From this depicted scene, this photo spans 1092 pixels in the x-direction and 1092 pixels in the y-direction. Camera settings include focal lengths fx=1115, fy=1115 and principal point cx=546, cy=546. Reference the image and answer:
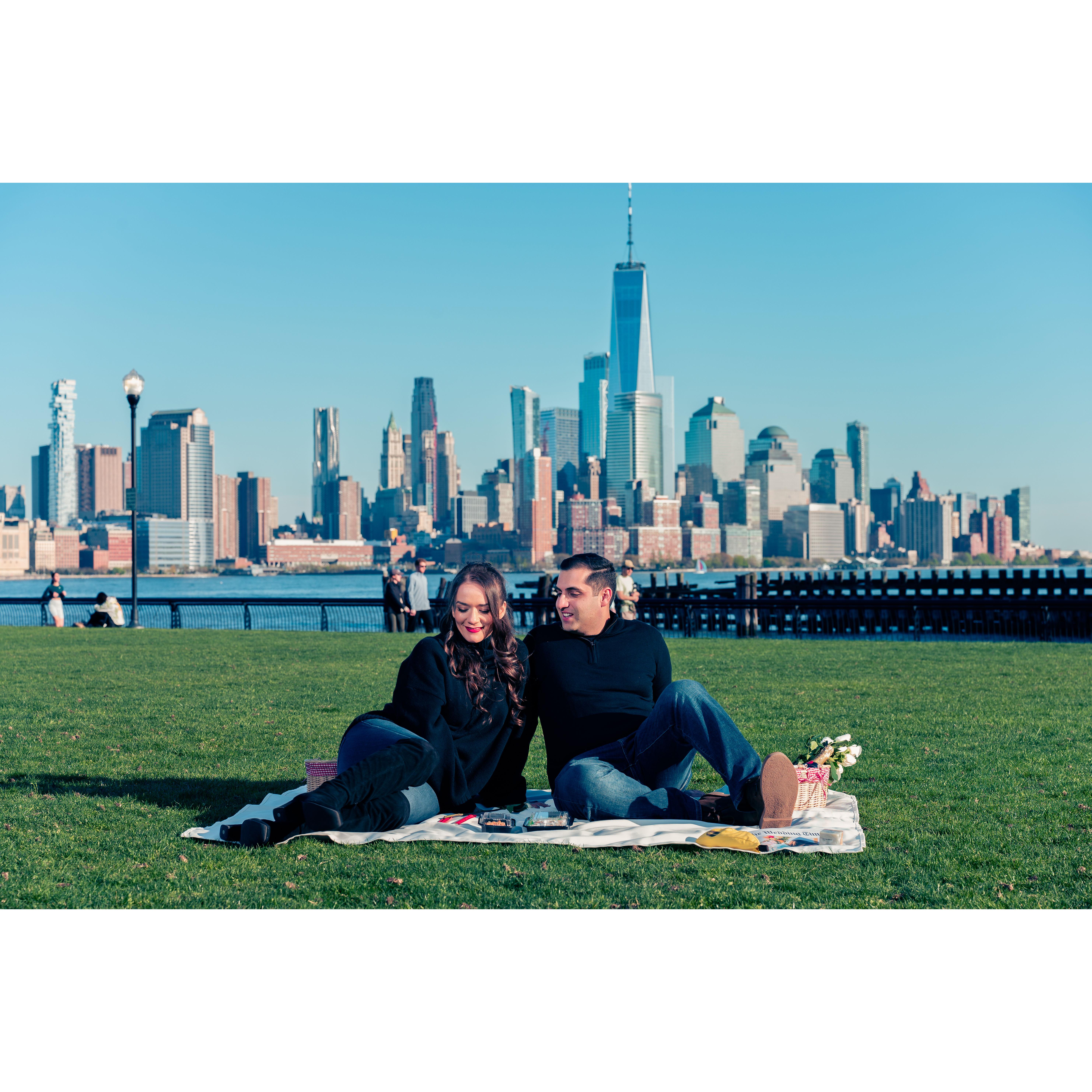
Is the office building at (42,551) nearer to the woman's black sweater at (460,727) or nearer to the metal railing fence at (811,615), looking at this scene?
the metal railing fence at (811,615)

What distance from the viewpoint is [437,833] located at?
576 cm

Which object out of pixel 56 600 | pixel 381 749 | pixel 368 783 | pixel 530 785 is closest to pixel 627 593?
pixel 56 600

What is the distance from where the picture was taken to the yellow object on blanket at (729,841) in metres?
5.48

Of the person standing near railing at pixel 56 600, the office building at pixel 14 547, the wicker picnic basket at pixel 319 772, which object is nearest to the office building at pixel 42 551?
the office building at pixel 14 547

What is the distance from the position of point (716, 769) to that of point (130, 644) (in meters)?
18.0

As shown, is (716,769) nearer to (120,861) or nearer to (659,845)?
(659,845)

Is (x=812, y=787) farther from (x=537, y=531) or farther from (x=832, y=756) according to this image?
(x=537, y=531)

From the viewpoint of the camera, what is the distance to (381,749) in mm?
5754

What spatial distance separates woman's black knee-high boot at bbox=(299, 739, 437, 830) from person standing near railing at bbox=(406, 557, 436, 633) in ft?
62.3

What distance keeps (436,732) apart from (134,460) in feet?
80.0

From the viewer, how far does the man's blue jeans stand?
5621mm

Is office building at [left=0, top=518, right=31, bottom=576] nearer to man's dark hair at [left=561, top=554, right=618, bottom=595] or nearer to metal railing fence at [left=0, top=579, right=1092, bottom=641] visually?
metal railing fence at [left=0, top=579, right=1092, bottom=641]

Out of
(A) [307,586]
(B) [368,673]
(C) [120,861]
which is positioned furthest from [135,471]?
(A) [307,586]

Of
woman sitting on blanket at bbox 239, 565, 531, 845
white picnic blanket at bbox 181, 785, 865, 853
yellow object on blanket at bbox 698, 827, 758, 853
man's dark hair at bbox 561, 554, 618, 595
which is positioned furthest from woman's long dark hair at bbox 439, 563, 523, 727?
yellow object on blanket at bbox 698, 827, 758, 853
